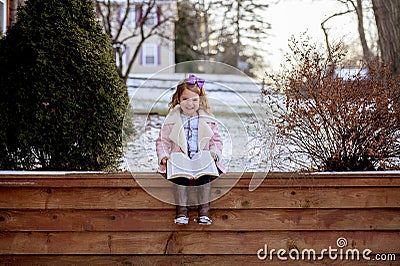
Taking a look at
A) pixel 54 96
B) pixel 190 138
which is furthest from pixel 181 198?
pixel 54 96

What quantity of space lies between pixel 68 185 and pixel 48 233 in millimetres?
358

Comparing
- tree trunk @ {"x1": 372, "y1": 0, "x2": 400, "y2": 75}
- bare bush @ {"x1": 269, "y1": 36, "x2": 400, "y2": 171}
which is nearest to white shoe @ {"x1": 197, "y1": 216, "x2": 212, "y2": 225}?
bare bush @ {"x1": 269, "y1": 36, "x2": 400, "y2": 171}

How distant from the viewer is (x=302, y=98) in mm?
4457

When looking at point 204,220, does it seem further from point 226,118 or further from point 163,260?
point 226,118

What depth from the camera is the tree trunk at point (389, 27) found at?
729 cm

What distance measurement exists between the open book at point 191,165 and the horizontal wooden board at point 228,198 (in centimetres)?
24

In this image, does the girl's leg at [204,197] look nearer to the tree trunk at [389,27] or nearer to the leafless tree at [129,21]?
the tree trunk at [389,27]

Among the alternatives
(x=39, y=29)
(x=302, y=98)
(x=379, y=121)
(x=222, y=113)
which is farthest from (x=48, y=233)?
(x=222, y=113)

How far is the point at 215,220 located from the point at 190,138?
0.58m

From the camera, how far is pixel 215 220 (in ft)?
13.1

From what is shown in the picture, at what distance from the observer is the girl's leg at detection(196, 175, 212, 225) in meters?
3.86

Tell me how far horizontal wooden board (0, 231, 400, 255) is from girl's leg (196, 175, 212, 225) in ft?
0.58

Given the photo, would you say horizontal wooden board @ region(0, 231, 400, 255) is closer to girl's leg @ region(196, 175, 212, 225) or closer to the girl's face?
girl's leg @ region(196, 175, 212, 225)

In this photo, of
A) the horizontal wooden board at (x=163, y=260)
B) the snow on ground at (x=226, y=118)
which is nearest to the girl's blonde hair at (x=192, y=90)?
the snow on ground at (x=226, y=118)
